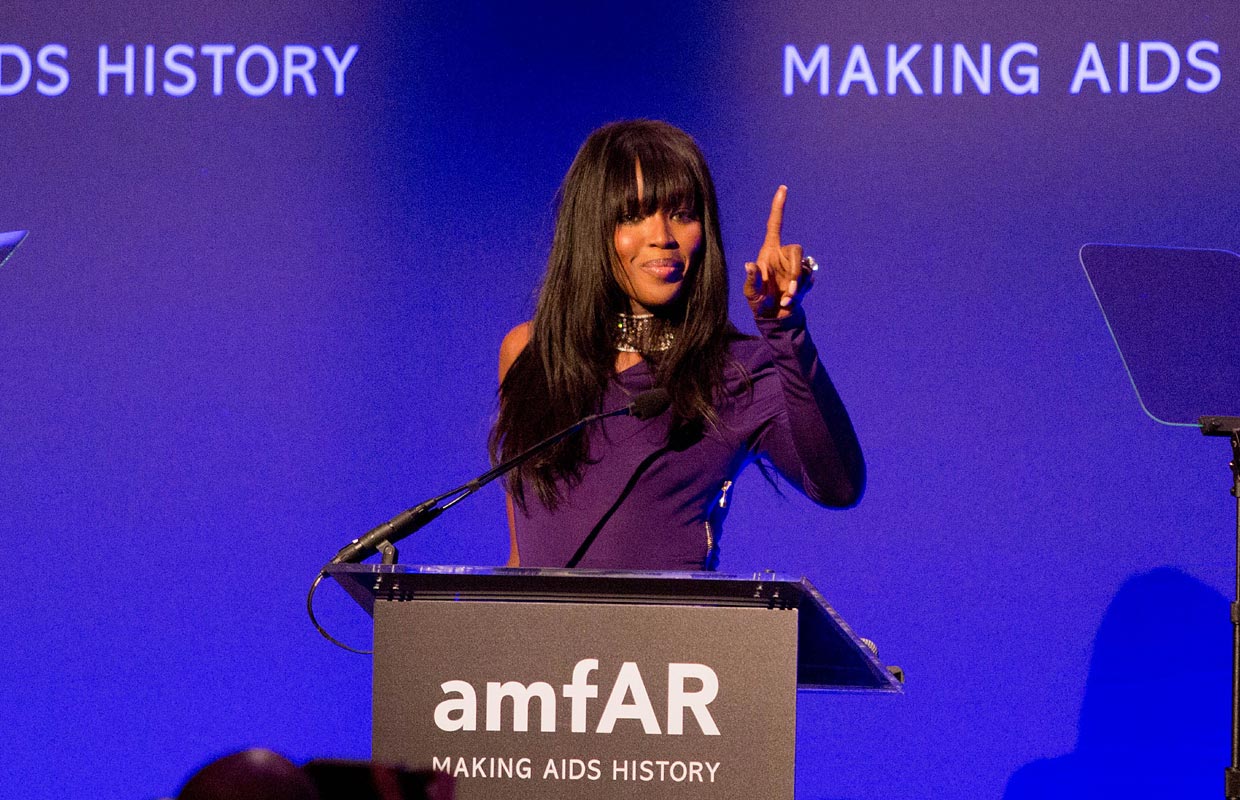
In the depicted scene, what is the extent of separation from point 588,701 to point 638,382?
875 millimetres

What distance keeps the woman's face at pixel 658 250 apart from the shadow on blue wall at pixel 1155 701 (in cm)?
182

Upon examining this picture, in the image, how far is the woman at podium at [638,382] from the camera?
89.0 inches

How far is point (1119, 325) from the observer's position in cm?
358

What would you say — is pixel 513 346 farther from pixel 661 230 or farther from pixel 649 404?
pixel 649 404

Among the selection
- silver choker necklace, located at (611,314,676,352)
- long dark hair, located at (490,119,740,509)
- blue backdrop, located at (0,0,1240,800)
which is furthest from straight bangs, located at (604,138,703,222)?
blue backdrop, located at (0,0,1240,800)

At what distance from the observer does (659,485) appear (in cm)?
227

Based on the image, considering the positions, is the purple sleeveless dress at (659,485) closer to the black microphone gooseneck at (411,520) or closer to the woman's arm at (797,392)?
the woman's arm at (797,392)

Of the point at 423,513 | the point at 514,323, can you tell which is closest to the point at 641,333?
the point at 423,513

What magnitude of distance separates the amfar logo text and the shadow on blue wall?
2296mm

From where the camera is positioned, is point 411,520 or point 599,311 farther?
point 599,311

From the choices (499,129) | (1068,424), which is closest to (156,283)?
(499,129)

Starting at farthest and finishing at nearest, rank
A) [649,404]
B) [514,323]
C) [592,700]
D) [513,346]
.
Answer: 1. [514,323]
2. [513,346]
3. [649,404]
4. [592,700]

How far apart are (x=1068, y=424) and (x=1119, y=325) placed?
0.28 metres

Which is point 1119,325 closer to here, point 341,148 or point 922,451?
point 922,451
